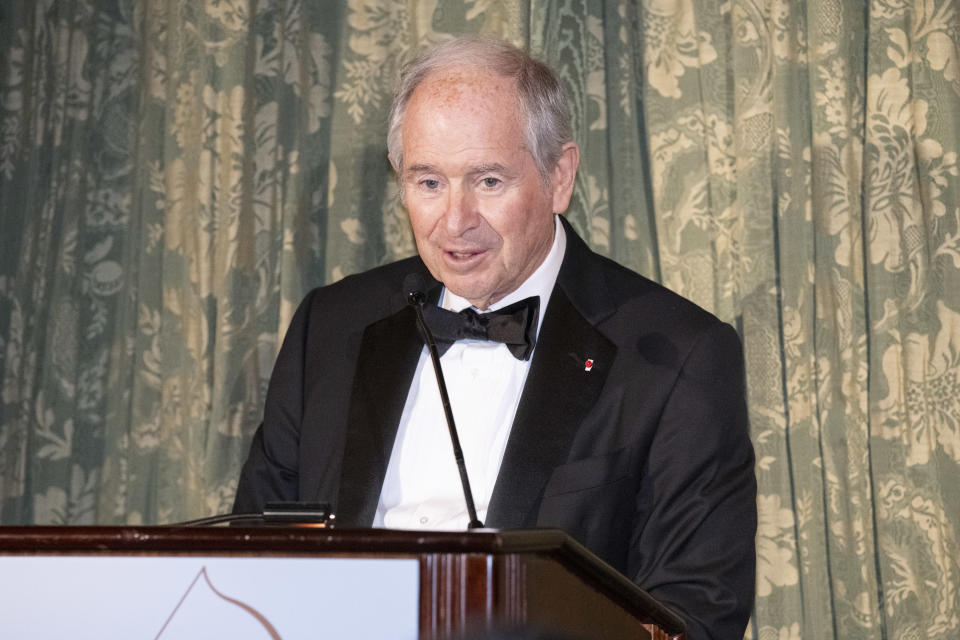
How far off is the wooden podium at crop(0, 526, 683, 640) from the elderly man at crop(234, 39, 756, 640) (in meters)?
0.77

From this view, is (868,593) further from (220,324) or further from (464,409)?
(220,324)

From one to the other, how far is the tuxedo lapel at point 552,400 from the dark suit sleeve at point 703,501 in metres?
0.15

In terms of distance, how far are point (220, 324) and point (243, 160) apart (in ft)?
1.38

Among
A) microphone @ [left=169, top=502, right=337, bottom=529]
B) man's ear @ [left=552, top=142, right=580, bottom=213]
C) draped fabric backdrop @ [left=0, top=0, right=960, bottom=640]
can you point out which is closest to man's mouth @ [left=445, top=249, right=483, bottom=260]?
man's ear @ [left=552, top=142, right=580, bottom=213]

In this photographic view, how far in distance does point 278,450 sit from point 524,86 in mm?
839

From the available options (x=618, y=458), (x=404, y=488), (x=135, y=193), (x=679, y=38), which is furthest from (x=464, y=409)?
(x=135, y=193)

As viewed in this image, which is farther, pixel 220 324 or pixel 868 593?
pixel 220 324

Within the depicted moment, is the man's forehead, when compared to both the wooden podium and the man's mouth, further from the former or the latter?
the wooden podium

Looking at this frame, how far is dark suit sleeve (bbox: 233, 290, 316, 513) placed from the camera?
7.53 feet

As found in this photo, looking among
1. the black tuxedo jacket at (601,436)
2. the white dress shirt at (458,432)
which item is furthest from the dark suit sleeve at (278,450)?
the white dress shirt at (458,432)

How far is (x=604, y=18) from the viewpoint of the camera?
111 inches

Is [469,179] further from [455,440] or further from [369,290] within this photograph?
[455,440]

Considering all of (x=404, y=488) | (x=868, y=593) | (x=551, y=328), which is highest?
(x=551, y=328)

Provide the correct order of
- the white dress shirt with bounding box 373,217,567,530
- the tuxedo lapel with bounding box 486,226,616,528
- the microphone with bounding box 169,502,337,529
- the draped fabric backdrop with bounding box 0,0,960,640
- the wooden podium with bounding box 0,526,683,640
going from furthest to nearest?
the draped fabric backdrop with bounding box 0,0,960,640 → the white dress shirt with bounding box 373,217,567,530 → the tuxedo lapel with bounding box 486,226,616,528 → the microphone with bounding box 169,502,337,529 → the wooden podium with bounding box 0,526,683,640
